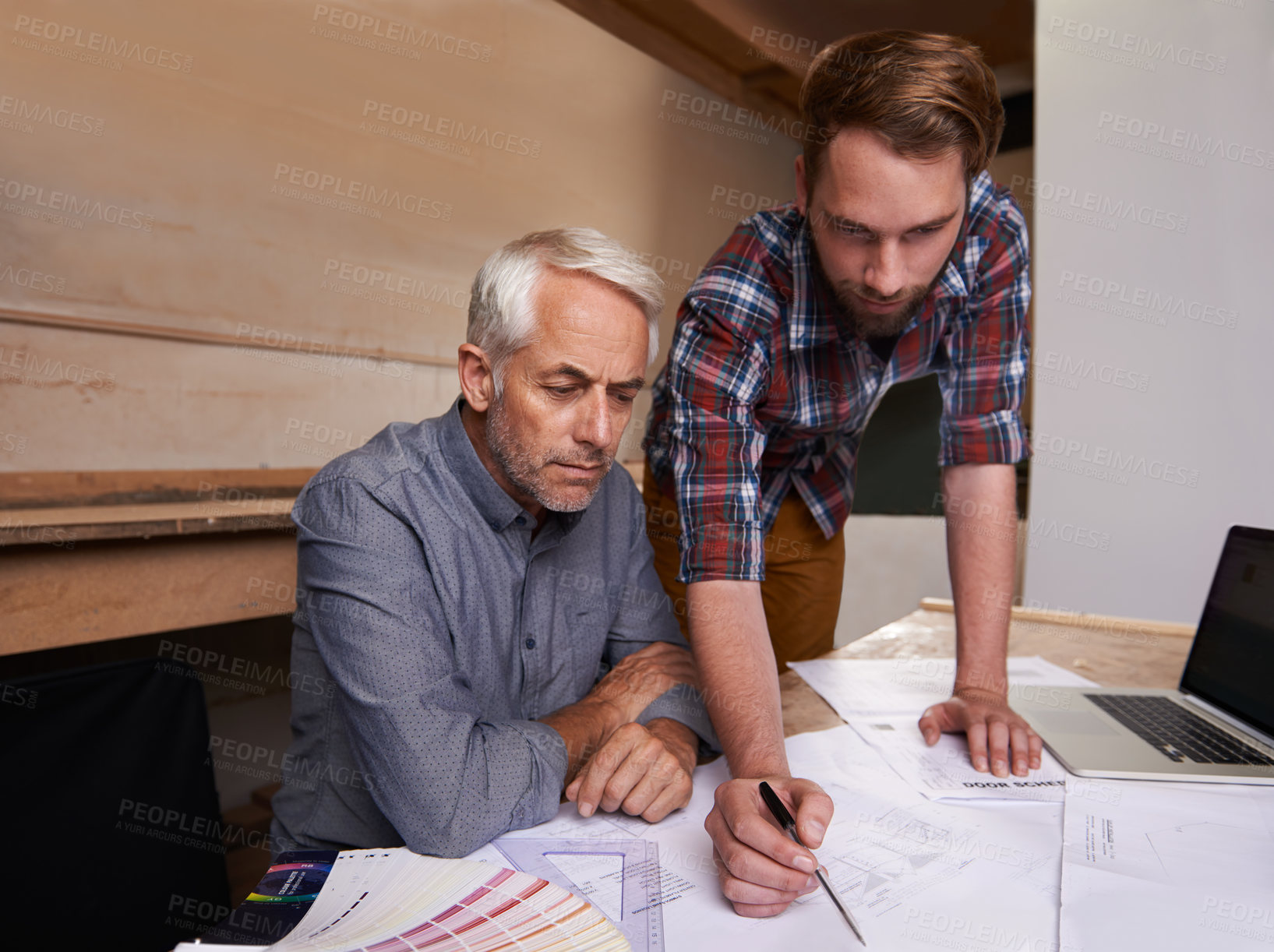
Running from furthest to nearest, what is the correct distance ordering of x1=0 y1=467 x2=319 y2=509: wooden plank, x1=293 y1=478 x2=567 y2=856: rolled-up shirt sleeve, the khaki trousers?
x1=0 y1=467 x2=319 y2=509: wooden plank, the khaki trousers, x1=293 y1=478 x2=567 y2=856: rolled-up shirt sleeve

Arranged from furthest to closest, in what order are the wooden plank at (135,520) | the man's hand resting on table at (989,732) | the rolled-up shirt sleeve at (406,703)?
the wooden plank at (135,520) → the man's hand resting on table at (989,732) → the rolled-up shirt sleeve at (406,703)

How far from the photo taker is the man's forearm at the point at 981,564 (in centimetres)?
141

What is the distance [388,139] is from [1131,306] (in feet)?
8.24

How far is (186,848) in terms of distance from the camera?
154cm

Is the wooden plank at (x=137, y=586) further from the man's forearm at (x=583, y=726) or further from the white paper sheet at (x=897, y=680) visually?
the white paper sheet at (x=897, y=680)

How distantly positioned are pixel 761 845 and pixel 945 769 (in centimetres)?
47

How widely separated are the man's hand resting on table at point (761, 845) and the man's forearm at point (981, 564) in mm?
617

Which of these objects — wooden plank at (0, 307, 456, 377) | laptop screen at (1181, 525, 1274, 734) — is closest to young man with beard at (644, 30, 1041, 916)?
laptop screen at (1181, 525, 1274, 734)

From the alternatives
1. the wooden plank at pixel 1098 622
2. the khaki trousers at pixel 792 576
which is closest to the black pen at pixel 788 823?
the khaki trousers at pixel 792 576

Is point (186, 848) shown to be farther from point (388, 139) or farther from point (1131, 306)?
point (1131, 306)

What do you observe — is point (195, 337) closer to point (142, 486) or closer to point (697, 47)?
point (142, 486)

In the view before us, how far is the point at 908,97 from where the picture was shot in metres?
1.14

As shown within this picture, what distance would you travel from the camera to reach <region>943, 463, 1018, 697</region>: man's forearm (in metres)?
1.41

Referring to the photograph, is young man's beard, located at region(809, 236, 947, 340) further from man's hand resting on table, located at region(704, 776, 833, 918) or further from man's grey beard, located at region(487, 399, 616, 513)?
man's hand resting on table, located at region(704, 776, 833, 918)
